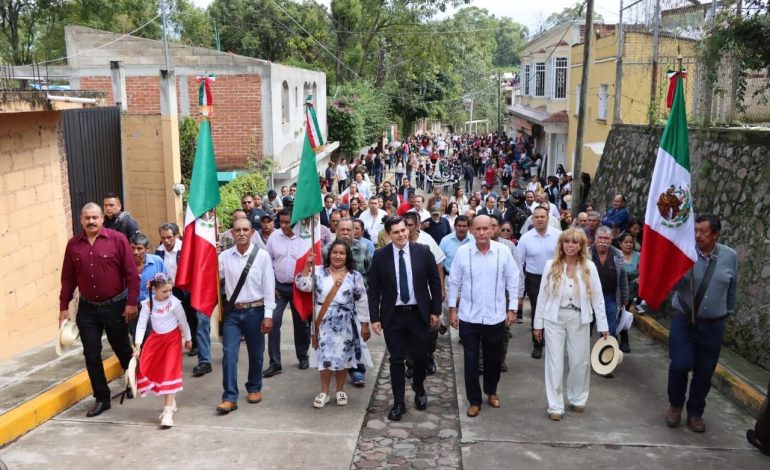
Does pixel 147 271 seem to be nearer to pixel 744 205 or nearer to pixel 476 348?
pixel 476 348

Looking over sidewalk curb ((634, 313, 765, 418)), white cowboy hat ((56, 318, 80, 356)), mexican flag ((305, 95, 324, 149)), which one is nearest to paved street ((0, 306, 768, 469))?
sidewalk curb ((634, 313, 765, 418))

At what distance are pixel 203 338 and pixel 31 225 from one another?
2.77 metres

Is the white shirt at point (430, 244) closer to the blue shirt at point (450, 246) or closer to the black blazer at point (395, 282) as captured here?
the blue shirt at point (450, 246)

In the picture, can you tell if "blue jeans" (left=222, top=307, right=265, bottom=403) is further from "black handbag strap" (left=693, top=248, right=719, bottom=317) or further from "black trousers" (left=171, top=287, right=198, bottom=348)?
"black handbag strap" (left=693, top=248, right=719, bottom=317)

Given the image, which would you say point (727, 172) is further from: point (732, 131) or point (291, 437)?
point (291, 437)

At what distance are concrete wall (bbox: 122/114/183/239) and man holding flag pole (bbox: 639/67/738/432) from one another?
849 cm

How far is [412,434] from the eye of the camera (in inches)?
238

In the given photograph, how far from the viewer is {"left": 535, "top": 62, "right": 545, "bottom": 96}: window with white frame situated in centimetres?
3316

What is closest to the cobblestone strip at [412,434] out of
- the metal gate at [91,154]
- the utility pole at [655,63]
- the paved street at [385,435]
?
the paved street at [385,435]

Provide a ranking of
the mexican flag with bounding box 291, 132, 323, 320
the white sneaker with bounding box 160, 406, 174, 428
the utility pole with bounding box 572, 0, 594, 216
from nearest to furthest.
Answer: the white sneaker with bounding box 160, 406, 174, 428
the mexican flag with bounding box 291, 132, 323, 320
the utility pole with bounding box 572, 0, 594, 216

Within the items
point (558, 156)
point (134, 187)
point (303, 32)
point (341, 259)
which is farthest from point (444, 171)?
point (341, 259)

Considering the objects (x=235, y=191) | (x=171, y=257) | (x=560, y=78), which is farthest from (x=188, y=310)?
(x=560, y=78)

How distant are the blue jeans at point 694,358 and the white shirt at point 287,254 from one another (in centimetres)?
376

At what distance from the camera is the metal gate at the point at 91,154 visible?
974 cm
